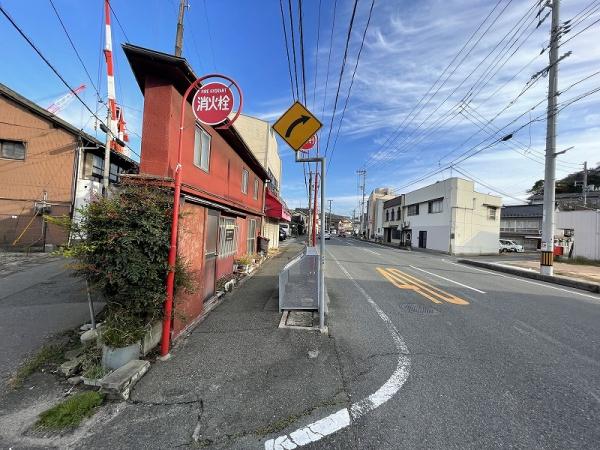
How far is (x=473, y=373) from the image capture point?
3832mm

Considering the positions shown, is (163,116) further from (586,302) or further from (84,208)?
(586,302)

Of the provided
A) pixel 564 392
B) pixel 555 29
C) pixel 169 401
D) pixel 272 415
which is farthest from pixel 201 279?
pixel 555 29

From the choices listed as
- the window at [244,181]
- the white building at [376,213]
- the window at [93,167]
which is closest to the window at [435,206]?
the white building at [376,213]

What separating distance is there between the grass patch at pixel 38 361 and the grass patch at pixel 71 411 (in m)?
1.03

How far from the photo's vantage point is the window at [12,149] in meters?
15.3

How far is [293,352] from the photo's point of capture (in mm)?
4449

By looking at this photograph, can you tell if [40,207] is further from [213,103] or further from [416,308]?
[416,308]

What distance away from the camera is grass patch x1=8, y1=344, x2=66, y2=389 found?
3.73 m

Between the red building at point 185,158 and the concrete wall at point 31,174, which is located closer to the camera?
the red building at point 185,158

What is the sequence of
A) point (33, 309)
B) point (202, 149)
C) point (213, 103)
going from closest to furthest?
1. point (213, 103)
2. point (33, 309)
3. point (202, 149)

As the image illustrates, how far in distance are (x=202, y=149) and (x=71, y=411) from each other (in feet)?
18.1

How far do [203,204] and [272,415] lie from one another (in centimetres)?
405

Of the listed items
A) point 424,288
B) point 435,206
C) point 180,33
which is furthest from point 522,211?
point 180,33

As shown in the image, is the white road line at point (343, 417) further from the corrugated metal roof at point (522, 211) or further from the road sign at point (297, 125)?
the corrugated metal roof at point (522, 211)
